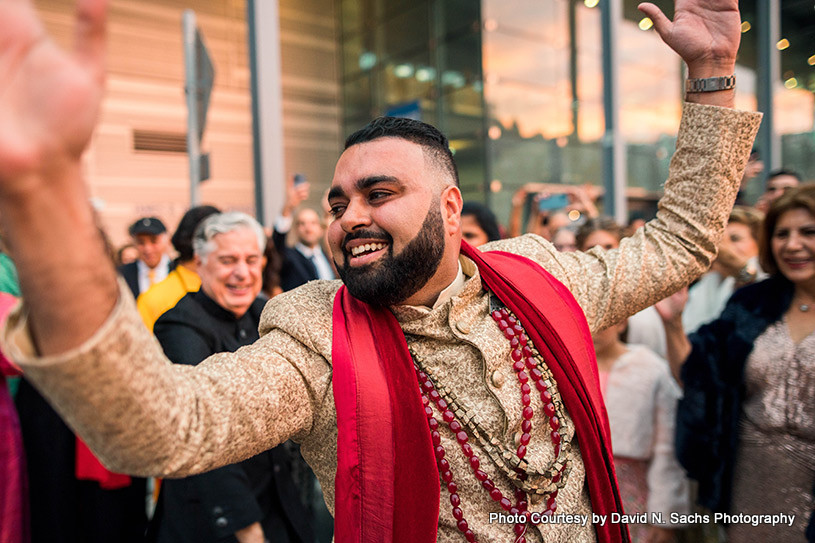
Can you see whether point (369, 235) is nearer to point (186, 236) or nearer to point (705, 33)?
point (705, 33)

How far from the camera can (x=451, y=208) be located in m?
1.56

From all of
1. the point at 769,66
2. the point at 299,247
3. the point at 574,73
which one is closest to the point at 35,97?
the point at 299,247

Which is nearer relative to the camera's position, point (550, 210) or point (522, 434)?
point (522, 434)

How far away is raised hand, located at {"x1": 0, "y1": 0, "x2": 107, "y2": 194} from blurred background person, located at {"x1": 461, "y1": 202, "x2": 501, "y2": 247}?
9.66 feet

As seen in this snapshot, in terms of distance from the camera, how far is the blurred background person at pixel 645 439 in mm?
2590

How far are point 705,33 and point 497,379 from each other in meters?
1.14

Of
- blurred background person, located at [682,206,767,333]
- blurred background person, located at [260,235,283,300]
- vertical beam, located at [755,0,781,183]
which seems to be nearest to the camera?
blurred background person, located at [682,206,767,333]

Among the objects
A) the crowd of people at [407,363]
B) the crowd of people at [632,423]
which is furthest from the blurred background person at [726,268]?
the crowd of people at [632,423]

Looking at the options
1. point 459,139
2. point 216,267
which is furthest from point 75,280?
point 459,139

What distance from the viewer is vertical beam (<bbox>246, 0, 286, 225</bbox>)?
5.03 meters

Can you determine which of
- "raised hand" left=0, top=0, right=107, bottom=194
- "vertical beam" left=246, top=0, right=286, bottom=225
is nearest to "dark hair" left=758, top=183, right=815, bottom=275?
"raised hand" left=0, top=0, right=107, bottom=194

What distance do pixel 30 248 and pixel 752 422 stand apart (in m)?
2.68

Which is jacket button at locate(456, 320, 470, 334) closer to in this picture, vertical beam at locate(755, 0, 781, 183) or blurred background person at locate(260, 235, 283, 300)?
blurred background person at locate(260, 235, 283, 300)

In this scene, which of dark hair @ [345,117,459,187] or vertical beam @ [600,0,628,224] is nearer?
dark hair @ [345,117,459,187]
